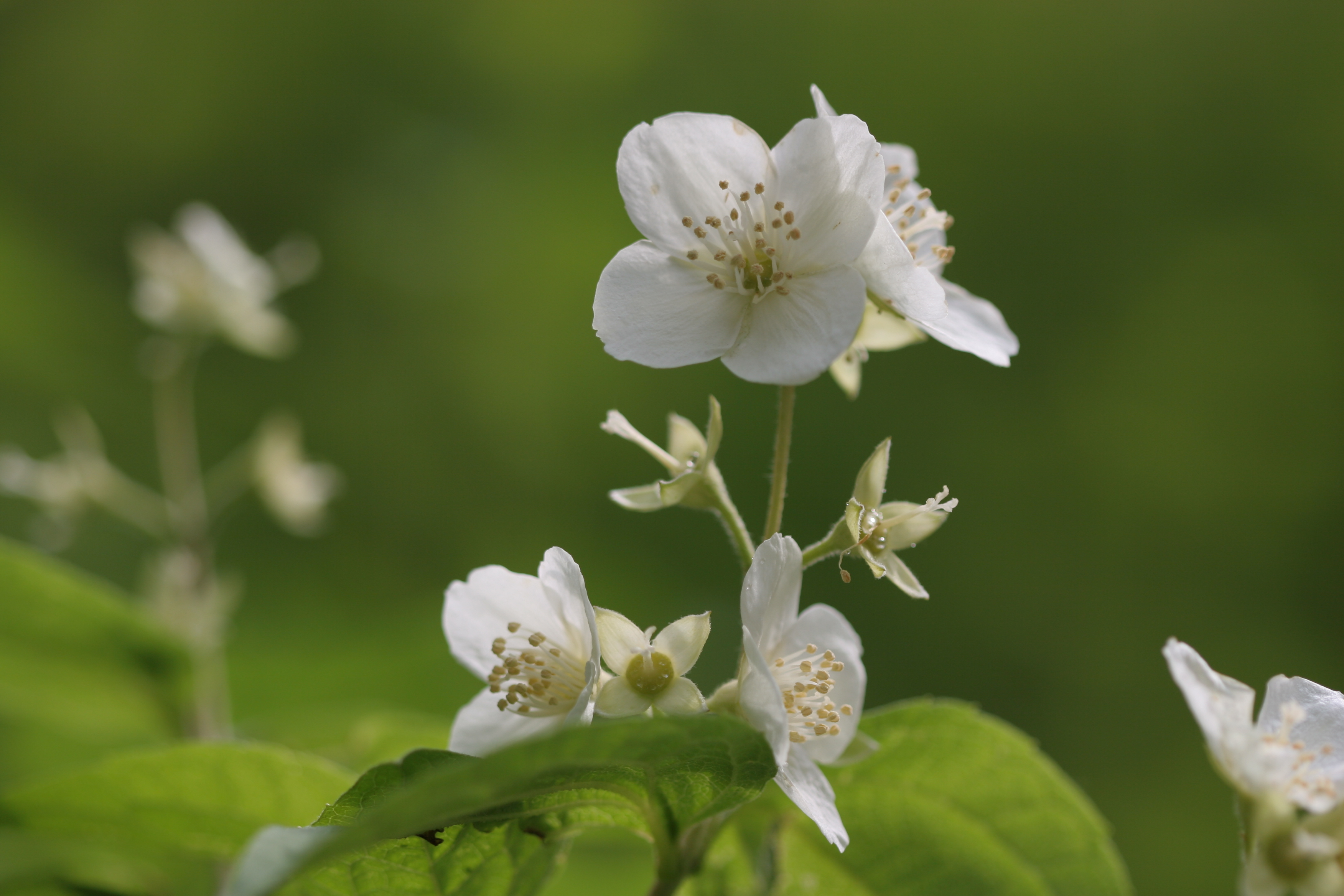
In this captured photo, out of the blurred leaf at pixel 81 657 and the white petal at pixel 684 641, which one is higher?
the blurred leaf at pixel 81 657

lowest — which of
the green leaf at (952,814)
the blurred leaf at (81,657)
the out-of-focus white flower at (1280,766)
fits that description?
the out-of-focus white flower at (1280,766)

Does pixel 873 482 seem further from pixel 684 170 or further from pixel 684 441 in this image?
pixel 684 170

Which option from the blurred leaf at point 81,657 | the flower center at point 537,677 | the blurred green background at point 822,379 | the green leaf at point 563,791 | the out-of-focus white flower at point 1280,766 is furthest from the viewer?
the blurred green background at point 822,379

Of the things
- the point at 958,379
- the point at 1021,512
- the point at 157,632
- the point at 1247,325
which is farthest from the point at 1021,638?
the point at 157,632

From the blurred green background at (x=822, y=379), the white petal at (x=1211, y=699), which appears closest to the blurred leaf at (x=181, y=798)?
the white petal at (x=1211, y=699)

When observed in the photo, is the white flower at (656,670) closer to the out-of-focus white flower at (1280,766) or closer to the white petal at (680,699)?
Answer: the white petal at (680,699)

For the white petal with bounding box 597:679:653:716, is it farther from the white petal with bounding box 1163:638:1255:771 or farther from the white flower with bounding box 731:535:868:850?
the white petal with bounding box 1163:638:1255:771

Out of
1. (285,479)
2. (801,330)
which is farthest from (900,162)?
(285,479)

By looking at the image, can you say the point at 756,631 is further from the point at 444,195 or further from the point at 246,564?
the point at 444,195
